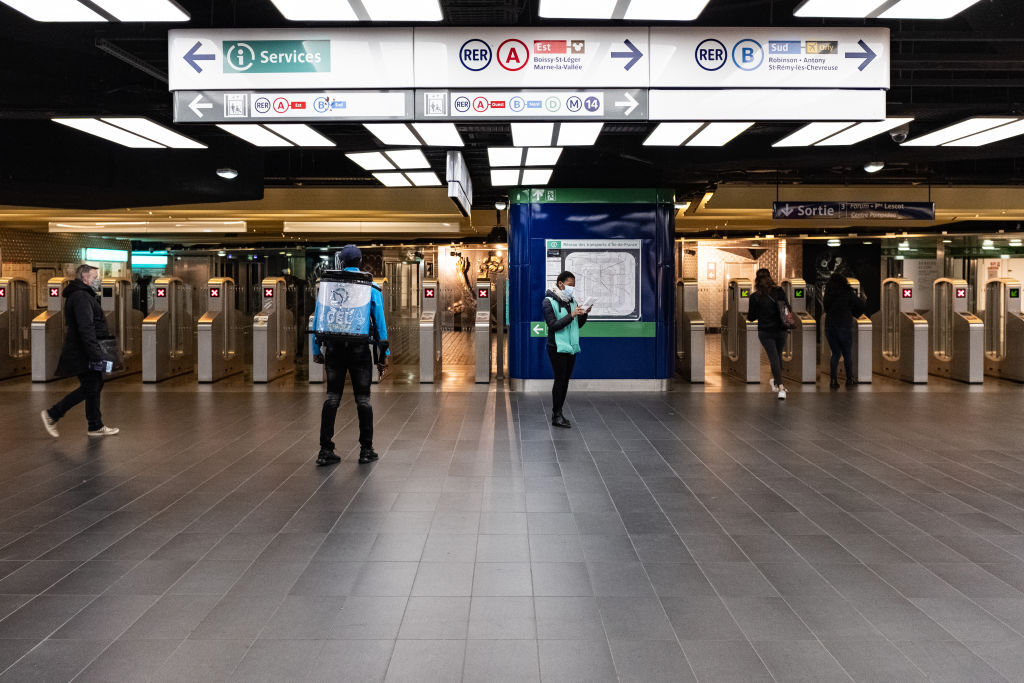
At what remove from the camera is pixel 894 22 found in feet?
20.1

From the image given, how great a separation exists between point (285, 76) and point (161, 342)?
27.9 ft

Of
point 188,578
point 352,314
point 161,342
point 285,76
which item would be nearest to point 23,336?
point 161,342

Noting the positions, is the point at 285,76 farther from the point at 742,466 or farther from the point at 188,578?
the point at 742,466

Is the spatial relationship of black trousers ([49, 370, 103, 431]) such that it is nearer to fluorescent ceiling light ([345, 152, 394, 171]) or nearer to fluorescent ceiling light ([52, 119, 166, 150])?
fluorescent ceiling light ([52, 119, 166, 150])

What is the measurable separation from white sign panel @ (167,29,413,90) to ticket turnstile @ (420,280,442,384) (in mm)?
7269

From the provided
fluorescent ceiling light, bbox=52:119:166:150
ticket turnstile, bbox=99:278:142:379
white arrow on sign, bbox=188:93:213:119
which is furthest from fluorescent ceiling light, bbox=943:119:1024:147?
ticket turnstile, bbox=99:278:142:379

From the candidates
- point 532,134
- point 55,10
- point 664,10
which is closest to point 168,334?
point 532,134

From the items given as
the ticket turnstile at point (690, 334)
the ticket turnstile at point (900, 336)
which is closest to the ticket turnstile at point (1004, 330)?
the ticket turnstile at point (900, 336)

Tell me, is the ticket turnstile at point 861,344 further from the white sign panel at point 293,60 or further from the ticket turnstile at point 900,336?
the white sign panel at point 293,60

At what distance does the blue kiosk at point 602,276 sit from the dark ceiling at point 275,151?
0.37 metres

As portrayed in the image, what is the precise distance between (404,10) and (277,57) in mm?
902

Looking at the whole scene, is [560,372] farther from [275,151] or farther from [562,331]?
[275,151]

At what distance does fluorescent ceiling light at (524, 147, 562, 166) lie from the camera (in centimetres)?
848

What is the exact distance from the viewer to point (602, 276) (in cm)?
1124
